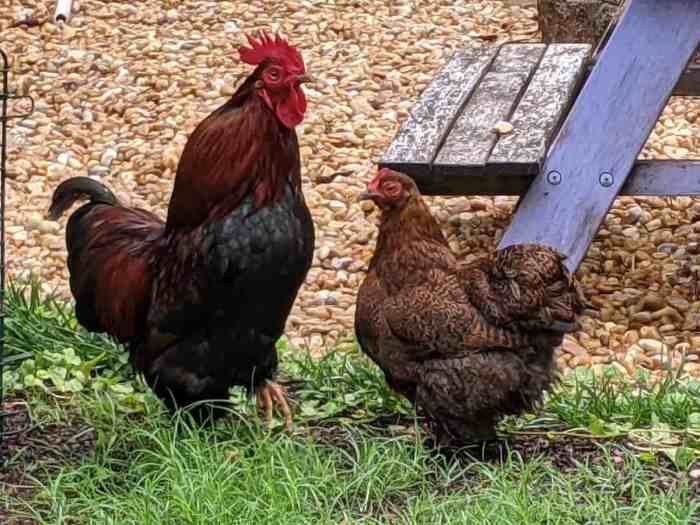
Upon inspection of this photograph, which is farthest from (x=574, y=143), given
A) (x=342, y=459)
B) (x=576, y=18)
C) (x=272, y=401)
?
(x=576, y=18)

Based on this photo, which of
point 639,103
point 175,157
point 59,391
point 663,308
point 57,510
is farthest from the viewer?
point 175,157

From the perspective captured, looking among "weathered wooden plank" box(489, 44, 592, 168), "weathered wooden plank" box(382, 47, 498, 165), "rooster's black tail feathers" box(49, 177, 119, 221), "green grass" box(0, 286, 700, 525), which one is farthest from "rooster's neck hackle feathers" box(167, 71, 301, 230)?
"weathered wooden plank" box(489, 44, 592, 168)

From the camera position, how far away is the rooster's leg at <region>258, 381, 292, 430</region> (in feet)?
15.8

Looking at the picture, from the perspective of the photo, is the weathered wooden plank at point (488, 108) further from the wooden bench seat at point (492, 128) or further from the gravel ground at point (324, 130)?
the gravel ground at point (324, 130)

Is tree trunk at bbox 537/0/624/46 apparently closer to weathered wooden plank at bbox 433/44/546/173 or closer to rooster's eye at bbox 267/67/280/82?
weathered wooden plank at bbox 433/44/546/173

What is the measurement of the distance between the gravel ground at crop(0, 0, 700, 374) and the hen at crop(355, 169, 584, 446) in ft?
4.09

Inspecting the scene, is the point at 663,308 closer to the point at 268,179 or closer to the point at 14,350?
the point at 268,179

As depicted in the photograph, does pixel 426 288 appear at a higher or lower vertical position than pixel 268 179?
lower

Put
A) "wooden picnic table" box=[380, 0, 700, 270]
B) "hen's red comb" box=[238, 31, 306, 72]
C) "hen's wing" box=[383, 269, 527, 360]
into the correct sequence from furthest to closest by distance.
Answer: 1. "wooden picnic table" box=[380, 0, 700, 270]
2. "hen's wing" box=[383, 269, 527, 360]
3. "hen's red comb" box=[238, 31, 306, 72]

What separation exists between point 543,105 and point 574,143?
38cm

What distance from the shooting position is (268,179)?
14.4 feet

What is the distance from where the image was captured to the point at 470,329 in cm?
441

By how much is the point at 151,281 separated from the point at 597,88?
6.72 feet

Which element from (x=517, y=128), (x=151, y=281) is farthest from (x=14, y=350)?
(x=517, y=128)
